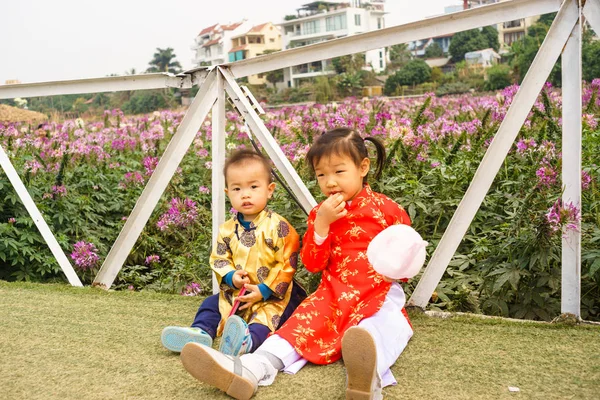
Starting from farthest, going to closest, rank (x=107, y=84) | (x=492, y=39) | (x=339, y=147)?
(x=492, y=39) < (x=107, y=84) < (x=339, y=147)

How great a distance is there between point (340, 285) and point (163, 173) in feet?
3.93

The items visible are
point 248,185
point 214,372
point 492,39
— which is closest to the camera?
point 214,372

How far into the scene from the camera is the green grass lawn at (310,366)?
7.12 ft

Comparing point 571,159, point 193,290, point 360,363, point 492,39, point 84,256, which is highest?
point 492,39

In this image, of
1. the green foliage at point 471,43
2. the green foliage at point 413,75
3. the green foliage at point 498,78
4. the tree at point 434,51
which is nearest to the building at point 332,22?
the tree at point 434,51

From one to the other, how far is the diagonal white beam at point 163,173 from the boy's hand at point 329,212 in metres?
1.00

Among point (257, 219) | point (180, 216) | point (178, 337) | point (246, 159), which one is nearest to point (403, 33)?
point (246, 159)

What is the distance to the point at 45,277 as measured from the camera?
4.22m

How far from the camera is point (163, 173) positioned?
3.38 meters

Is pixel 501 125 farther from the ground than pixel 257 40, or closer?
closer

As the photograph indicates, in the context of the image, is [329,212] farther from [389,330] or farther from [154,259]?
[154,259]

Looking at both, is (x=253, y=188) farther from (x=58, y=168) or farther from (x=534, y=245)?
(x=58, y=168)

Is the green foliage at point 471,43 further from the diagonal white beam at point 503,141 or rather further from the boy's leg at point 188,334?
the boy's leg at point 188,334

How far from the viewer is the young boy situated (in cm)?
270
